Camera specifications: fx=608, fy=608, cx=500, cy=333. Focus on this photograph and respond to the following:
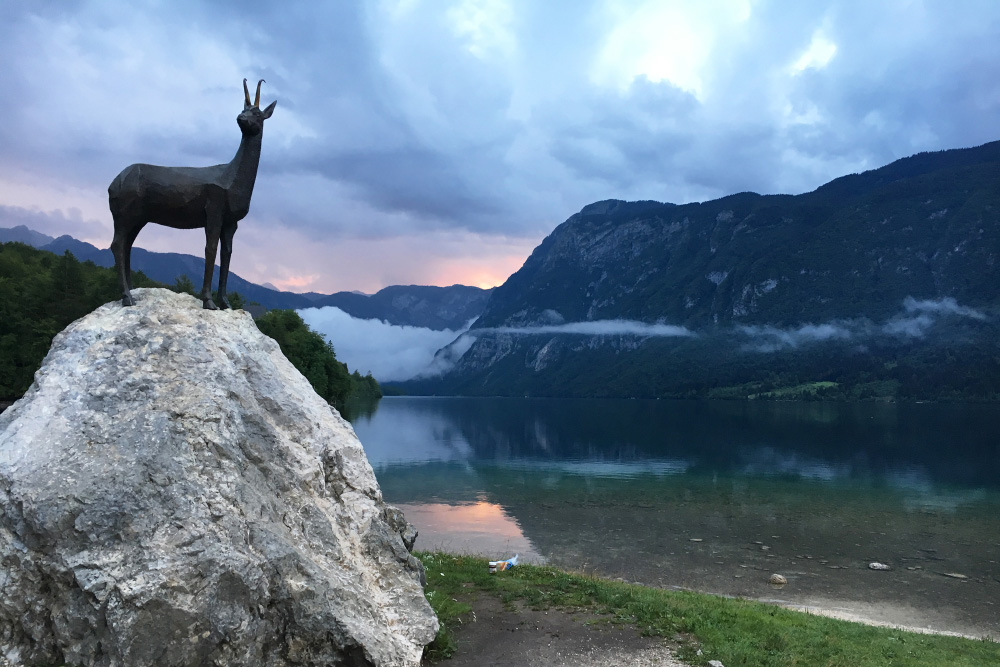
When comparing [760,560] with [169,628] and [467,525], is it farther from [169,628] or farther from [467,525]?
[169,628]

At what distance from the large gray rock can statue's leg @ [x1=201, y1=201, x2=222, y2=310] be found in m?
1.02

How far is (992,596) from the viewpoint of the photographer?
26062 millimetres

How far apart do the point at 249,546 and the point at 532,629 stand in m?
6.89

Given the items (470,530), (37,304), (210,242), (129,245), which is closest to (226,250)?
(210,242)

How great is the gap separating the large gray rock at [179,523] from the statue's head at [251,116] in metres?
4.07

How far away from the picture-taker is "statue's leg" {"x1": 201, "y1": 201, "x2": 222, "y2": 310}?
41.3ft

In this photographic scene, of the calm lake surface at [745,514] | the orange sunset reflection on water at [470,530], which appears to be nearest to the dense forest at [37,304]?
the orange sunset reflection on water at [470,530]

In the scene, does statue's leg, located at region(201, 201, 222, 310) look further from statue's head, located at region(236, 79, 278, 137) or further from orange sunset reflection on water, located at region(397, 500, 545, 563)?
orange sunset reflection on water, located at region(397, 500, 545, 563)

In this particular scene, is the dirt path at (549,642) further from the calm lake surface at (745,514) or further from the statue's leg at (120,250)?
the calm lake surface at (745,514)

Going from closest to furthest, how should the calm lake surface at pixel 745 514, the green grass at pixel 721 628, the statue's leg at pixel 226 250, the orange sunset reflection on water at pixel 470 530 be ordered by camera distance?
the green grass at pixel 721 628 → the statue's leg at pixel 226 250 → the calm lake surface at pixel 745 514 → the orange sunset reflection on water at pixel 470 530

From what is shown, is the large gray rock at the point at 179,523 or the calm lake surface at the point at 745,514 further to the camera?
the calm lake surface at the point at 745,514

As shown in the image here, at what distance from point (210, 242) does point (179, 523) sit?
6315 millimetres

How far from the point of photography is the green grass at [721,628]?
1251 centimetres

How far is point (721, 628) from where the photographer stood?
45.9 feet
